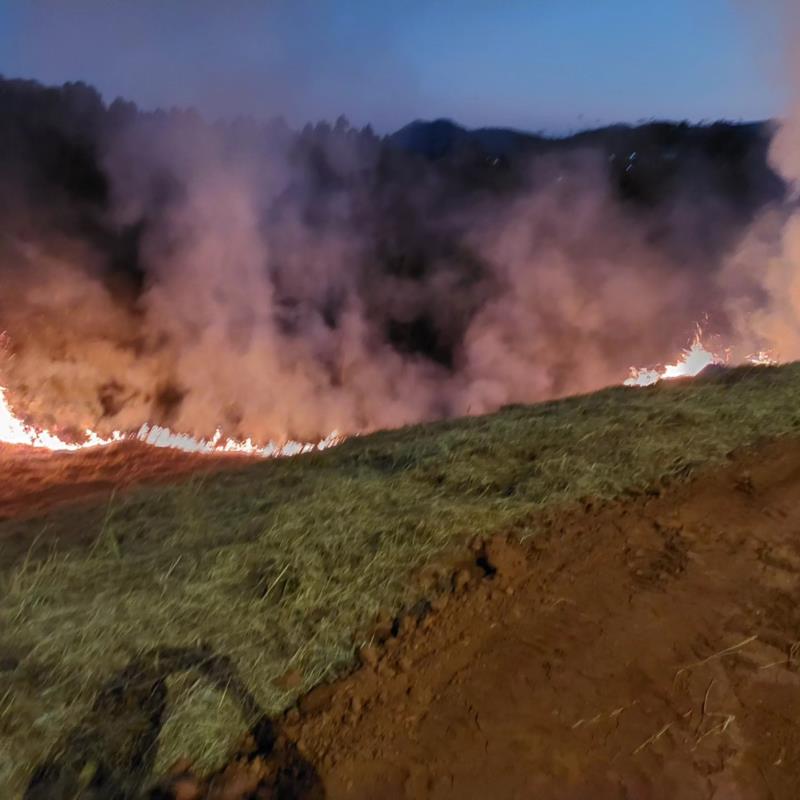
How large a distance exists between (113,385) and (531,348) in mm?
8495

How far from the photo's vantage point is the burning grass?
3.61 m

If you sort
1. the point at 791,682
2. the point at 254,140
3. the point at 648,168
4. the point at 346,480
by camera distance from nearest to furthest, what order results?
the point at 791,682 → the point at 346,480 → the point at 254,140 → the point at 648,168

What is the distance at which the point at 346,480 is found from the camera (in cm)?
587

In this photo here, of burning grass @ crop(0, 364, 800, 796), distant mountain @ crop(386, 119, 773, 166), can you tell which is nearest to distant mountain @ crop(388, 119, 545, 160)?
distant mountain @ crop(386, 119, 773, 166)

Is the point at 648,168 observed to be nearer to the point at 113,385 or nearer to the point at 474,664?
the point at 113,385

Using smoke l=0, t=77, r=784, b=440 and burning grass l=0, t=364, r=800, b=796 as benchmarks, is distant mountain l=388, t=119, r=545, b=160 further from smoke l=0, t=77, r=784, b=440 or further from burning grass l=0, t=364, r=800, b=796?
burning grass l=0, t=364, r=800, b=796

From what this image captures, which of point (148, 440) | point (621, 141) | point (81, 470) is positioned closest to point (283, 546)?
point (81, 470)

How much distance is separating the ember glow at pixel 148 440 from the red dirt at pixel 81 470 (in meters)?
0.55

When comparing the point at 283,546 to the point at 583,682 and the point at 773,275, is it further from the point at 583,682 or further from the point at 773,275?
the point at 773,275

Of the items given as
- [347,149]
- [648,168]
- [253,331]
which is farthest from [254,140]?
[648,168]

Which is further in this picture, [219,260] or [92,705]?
[219,260]

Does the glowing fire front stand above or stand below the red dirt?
above

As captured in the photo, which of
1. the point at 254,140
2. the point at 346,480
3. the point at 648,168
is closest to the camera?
the point at 346,480

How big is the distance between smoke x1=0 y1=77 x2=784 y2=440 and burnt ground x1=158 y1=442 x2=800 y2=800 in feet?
33.1
